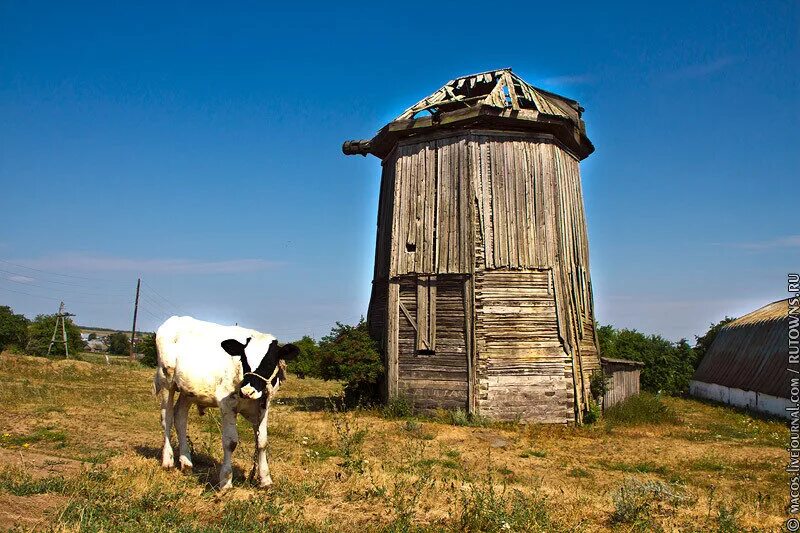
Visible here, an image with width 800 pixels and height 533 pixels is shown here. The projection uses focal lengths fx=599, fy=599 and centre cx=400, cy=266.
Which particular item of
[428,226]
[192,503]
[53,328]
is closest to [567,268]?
[428,226]

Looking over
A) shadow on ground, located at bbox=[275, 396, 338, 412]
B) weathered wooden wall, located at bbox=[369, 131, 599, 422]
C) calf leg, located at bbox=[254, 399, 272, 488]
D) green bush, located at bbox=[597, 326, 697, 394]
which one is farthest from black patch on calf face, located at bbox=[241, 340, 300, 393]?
green bush, located at bbox=[597, 326, 697, 394]

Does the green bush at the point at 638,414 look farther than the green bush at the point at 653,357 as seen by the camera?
No

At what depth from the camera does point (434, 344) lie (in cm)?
2014

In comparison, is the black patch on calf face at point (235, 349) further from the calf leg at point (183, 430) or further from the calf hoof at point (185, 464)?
the calf hoof at point (185, 464)

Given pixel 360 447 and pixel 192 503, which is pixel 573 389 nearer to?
pixel 360 447

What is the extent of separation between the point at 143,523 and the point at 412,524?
308 centimetres

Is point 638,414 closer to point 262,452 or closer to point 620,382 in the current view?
point 620,382

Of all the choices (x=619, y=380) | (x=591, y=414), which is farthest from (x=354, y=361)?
(x=619, y=380)

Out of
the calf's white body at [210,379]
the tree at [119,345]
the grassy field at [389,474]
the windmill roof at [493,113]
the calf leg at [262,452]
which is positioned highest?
the windmill roof at [493,113]

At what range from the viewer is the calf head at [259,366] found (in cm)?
836

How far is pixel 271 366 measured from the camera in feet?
28.2

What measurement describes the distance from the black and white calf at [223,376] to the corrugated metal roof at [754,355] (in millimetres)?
23521

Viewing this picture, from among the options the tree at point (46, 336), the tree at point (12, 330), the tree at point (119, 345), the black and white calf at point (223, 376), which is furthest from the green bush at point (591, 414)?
the tree at point (119, 345)

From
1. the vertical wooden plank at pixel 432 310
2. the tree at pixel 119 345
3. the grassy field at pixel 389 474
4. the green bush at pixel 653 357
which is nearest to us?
the grassy field at pixel 389 474
